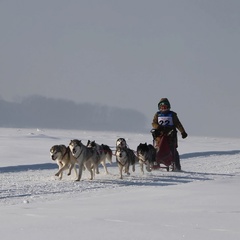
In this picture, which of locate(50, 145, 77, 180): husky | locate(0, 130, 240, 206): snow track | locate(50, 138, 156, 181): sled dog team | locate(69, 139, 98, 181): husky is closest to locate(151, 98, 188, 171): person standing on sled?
locate(0, 130, 240, 206): snow track

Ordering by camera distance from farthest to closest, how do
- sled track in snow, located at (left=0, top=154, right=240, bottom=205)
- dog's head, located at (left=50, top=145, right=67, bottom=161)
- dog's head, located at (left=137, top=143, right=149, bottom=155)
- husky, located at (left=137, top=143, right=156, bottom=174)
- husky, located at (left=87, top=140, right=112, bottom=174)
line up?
dog's head, located at (left=137, top=143, right=149, bottom=155) < husky, located at (left=137, top=143, right=156, bottom=174) < husky, located at (left=87, top=140, right=112, bottom=174) < dog's head, located at (left=50, top=145, right=67, bottom=161) < sled track in snow, located at (left=0, top=154, right=240, bottom=205)

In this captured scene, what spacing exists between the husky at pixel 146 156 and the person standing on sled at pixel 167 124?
0.74m

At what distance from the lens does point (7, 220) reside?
5.54 metres

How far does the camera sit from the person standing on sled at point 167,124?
42.9ft

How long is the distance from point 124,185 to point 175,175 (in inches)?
92.0

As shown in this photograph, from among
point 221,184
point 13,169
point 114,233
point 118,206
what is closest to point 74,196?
point 118,206

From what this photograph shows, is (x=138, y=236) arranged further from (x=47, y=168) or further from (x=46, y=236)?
(x=47, y=168)

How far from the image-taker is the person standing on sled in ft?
42.9

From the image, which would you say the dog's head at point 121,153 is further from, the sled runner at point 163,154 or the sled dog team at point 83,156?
the sled runner at point 163,154

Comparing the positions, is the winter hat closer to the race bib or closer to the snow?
the race bib

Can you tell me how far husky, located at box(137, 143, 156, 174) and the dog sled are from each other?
0.46m

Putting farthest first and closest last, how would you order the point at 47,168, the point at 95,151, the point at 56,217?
the point at 47,168 < the point at 95,151 < the point at 56,217

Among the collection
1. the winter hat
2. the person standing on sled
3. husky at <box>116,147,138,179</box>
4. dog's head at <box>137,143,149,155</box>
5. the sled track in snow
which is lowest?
the sled track in snow

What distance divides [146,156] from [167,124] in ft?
3.98
